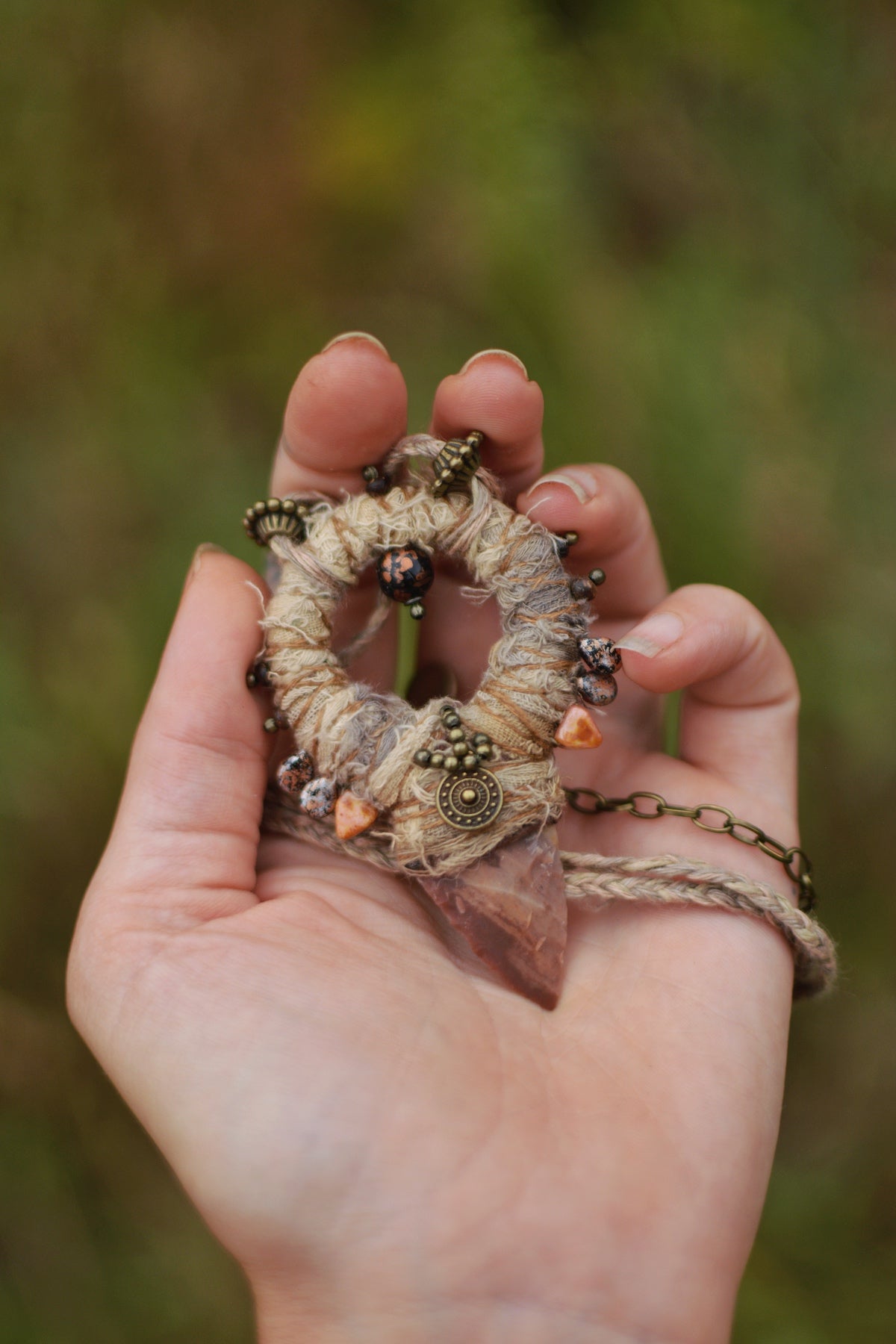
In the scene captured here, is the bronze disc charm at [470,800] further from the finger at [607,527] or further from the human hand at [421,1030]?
the finger at [607,527]

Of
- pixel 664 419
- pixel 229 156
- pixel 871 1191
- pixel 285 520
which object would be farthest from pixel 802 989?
pixel 229 156

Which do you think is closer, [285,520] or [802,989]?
[285,520]

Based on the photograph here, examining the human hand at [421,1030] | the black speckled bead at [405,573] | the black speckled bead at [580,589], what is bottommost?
the human hand at [421,1030]

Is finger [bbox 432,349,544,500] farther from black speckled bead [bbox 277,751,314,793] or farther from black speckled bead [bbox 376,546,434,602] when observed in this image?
black speckled bead [bbox 277,751,314,793]

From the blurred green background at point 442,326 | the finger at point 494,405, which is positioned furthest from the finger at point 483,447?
the blurred green background at point 442,326

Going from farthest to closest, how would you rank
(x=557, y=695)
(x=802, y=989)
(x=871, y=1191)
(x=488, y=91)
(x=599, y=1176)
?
(x=488, y=91) → (x=871, y=1191) → (x=802, y=989) → (x=557, y=695) → (x=599, y=1176)

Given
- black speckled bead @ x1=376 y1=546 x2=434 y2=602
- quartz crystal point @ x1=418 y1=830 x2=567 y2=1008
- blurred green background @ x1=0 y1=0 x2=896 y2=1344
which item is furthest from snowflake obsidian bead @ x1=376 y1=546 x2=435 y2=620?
blurred green background @ x1=0 y1=0 x2=896 y2=1344

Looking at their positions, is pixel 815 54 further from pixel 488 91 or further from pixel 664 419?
pixel 664 419
